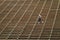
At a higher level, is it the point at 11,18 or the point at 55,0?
the point at 11,18

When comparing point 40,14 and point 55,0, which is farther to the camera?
point 55,0

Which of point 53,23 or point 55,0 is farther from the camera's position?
point 55,0

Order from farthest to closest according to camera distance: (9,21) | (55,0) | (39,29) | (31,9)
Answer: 1. (55,0)
2. (31,9)
3. (9,21)
4. (39,29)

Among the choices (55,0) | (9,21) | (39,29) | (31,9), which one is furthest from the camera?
(55,0)

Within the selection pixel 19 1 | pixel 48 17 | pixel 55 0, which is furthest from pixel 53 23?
pixel 19 1

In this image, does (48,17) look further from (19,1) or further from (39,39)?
(19,1)

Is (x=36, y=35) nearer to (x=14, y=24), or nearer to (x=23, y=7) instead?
(x=14, y=24)

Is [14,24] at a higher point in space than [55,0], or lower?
higher

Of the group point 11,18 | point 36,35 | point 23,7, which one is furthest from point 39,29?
point 23,7

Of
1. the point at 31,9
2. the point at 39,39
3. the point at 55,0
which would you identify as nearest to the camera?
the point at 39,39
